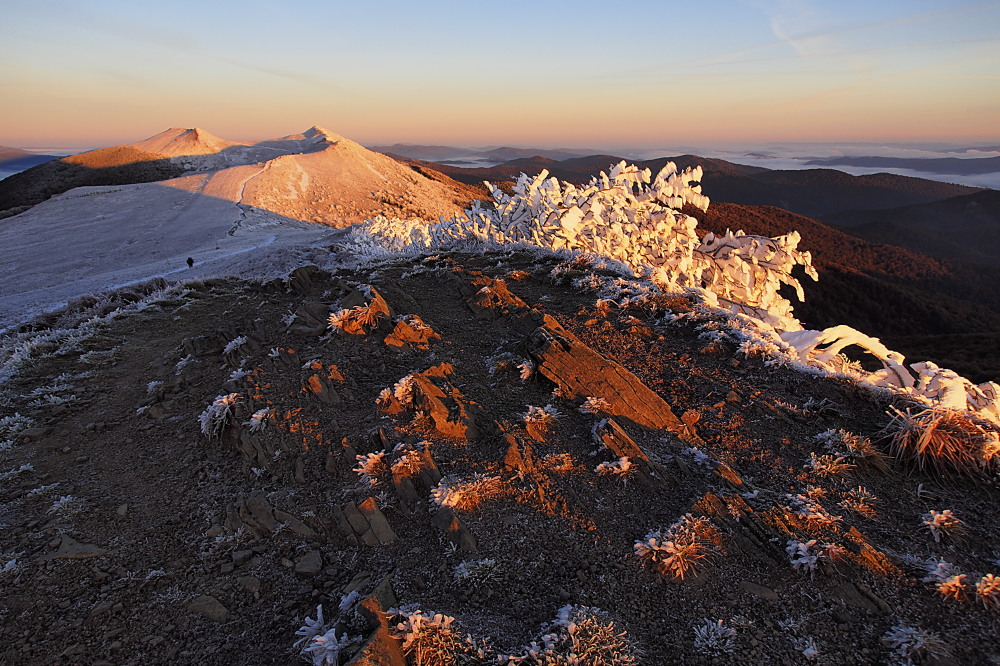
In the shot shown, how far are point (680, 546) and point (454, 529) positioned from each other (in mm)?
1499

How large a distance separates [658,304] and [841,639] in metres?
4.53

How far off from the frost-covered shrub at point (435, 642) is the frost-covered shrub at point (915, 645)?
6.80ft

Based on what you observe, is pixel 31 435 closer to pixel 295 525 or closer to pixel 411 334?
pixel 295 525

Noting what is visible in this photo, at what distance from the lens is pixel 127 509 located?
386 centimetres

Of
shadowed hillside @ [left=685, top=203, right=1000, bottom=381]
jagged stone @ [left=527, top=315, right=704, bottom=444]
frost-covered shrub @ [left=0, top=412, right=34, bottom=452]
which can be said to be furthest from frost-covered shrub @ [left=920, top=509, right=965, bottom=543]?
frost-covered shrub @ [left=0, top=412, right=34, bottom=452]

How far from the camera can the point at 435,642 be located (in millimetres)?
2537

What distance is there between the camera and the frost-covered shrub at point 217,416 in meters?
4.57

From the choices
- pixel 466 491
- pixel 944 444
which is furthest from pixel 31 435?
pixel 944 444

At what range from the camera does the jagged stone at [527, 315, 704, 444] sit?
447 cm

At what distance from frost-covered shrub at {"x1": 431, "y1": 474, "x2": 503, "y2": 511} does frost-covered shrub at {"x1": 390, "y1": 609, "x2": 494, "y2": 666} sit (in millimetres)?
975

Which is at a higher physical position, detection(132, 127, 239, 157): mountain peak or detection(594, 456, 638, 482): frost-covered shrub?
detection(132, 127, 239, 157): mountain peak

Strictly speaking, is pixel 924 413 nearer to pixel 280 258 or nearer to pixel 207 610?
pixel 207 610

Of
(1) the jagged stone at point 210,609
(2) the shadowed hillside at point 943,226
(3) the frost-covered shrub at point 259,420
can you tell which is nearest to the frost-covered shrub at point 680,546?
(1) the jagged stone at point 210,609

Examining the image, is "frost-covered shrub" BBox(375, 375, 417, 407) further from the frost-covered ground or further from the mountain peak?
the mountain peak
